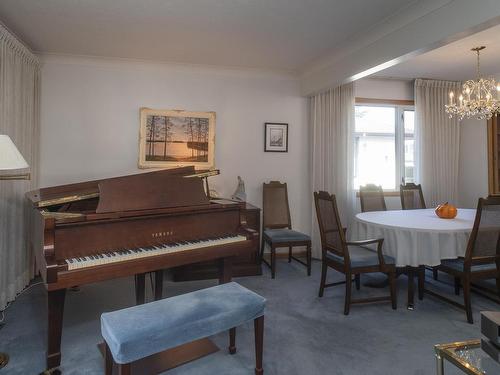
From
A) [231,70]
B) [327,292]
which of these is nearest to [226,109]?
[231,70]

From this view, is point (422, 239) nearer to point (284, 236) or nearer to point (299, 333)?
point (299, 333)

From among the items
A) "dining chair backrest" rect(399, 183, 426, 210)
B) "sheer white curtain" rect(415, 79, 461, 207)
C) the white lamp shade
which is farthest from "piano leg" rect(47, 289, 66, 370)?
"sheer white curtain" rect(415, 79, 461, 207)

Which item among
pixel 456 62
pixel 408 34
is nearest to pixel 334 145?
pixel 456 62

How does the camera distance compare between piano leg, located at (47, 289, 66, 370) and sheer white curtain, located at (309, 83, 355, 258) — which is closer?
piano leg, located at (47, 289, 66, 370)

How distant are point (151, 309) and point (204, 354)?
62 centimetres

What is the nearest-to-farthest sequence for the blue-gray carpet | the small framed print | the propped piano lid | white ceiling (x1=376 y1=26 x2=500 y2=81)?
the blue-gray carpet, the propped piano lid, white ceiling (x1=376 y1=26 x2=500 y2=81), the small framed print

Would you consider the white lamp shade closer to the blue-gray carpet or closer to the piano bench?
the piano bench

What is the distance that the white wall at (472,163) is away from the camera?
4906 mm

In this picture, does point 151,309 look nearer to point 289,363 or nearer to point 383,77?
point 289,363

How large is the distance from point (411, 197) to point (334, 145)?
122 centimetres

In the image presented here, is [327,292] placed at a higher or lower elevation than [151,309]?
lower

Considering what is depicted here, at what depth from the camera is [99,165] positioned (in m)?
3.98

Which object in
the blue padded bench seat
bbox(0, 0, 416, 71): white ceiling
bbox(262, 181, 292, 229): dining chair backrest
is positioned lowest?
the blue padded bench seat

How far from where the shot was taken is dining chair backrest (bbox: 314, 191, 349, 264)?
285 centimetres
